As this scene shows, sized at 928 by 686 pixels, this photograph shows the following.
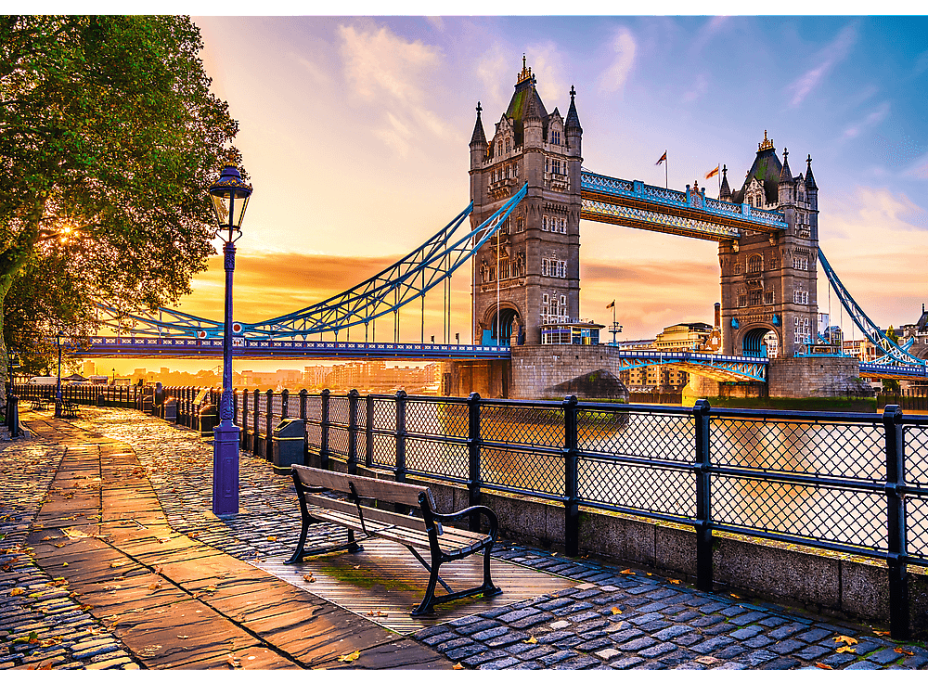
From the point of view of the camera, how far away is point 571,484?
590cm

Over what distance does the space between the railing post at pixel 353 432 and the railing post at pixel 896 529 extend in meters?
6.36

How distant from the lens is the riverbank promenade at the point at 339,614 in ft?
11.8

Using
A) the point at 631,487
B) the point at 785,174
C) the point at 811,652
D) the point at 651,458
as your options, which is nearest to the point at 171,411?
the point at 631,487

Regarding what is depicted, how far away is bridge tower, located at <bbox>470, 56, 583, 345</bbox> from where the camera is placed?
55.5 m

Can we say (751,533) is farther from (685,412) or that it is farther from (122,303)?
(122,303)

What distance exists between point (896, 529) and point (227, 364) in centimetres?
667

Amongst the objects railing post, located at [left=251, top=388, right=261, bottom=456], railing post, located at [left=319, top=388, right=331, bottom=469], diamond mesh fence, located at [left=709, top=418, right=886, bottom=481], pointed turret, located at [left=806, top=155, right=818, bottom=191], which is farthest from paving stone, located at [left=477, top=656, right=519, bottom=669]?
pointed turret, located at [left=806, top=155, right=818, bottom=191]

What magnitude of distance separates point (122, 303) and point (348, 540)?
16923 millimetres

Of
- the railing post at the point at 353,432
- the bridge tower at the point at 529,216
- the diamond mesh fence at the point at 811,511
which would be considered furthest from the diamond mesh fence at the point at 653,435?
the bridge tower at the point at 529,216

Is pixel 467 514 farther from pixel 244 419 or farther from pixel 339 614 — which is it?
pixel 244 419

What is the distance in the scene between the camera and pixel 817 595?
4.41 metres

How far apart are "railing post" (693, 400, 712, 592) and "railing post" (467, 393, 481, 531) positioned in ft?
7.11

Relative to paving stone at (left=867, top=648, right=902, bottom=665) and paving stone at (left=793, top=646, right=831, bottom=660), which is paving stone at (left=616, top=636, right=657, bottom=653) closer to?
paving stone at (left=793, top=646, right=831, bottom=660)
